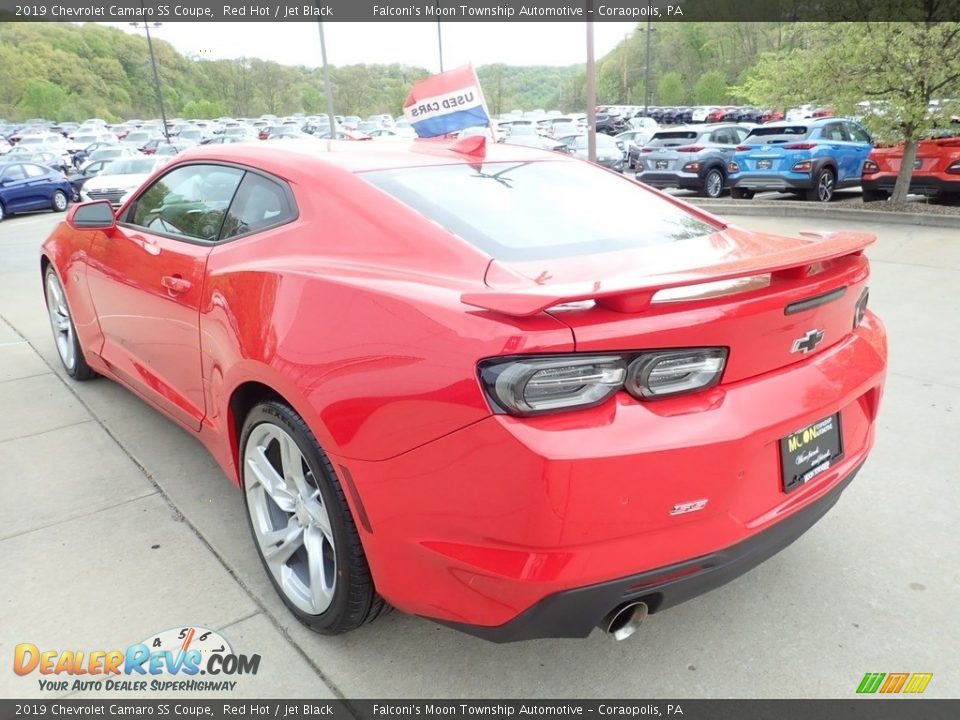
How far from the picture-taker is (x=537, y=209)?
258cm

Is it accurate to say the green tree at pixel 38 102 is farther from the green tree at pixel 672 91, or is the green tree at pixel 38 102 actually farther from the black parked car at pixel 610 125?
the black parked car at pixel 610 125

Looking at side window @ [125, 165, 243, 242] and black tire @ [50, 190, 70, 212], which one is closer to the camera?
side window @ [125, 165, 243, 242]

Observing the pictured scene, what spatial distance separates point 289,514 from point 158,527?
93cm

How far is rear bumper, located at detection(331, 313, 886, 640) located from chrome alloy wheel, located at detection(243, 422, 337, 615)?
347mm

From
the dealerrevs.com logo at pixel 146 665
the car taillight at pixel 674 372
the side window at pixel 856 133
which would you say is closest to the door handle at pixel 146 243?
the dealerrevs.com logo at pixel 146 665

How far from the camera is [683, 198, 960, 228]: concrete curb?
9.95m

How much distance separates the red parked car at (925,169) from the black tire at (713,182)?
3.39m

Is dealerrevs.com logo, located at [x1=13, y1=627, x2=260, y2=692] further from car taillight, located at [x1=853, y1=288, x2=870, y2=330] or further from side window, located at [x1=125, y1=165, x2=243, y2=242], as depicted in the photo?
car taillight, located at [x1=853, y1=288, x2=870, y2=330]

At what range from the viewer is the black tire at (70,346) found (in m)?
4.71

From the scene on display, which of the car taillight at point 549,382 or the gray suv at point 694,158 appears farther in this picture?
the gray suv at point 694,158

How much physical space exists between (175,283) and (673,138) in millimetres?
15518

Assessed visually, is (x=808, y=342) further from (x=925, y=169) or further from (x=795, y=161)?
(x=795, y=161)

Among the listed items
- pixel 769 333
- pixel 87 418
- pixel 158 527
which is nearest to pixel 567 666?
pixel 769 333

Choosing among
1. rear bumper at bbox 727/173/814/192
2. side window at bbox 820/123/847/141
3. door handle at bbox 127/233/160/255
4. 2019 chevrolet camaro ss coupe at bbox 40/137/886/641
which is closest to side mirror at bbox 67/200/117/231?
door handle at bbox 127/233/160/255
